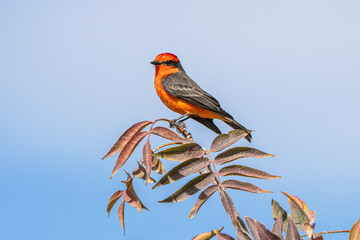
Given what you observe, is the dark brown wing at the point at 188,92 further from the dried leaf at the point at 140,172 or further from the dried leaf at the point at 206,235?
the dried leaf at the point at 206,235

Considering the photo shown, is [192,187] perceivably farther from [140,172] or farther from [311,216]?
[311,216]

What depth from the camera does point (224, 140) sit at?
2.94m

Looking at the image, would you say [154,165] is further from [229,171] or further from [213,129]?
[213,129]

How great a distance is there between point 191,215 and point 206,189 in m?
0.20

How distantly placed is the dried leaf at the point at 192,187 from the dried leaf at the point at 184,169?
0.06 metres

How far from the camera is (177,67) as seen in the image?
7.60m

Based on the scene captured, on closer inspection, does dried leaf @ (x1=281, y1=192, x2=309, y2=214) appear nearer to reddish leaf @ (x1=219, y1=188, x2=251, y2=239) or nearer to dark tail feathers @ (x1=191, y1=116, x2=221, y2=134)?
reddish leaf @ (x1=219, y1=188, x2=251, y2=239)

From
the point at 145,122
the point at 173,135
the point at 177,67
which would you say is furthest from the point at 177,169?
the point at 177,67

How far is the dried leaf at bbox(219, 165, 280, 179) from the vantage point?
262 cm

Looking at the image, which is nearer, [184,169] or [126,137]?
[184,169]

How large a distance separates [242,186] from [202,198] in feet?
0.87

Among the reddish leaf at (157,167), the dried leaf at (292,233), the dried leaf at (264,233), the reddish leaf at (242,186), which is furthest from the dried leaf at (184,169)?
the reddish leaf at (157,167)

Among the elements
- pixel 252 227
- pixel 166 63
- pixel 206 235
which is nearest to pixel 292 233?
pixel 252 227

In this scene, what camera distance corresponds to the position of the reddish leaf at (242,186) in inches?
102
